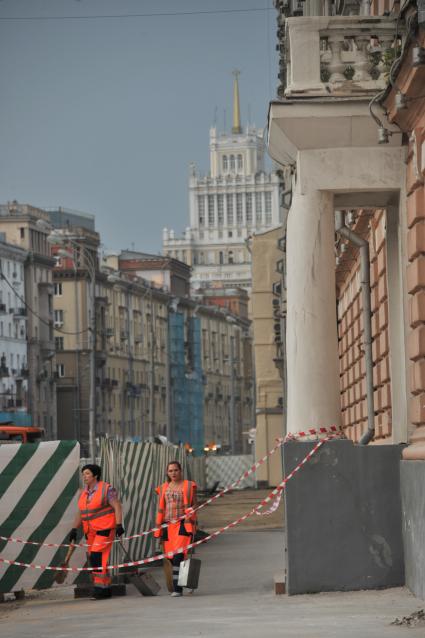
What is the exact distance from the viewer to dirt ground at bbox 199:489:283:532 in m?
40.5

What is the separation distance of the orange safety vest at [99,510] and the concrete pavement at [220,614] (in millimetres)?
803

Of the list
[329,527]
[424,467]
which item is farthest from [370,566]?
[424,467]

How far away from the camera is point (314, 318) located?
1856 cm

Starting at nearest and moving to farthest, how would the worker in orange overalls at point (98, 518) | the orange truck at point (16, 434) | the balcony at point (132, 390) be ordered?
the worker in orange overalls at point (98, 518) < the orange truck at point (16, 434) < the balcony at point (132, 390)

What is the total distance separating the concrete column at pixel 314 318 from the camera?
18.5 m

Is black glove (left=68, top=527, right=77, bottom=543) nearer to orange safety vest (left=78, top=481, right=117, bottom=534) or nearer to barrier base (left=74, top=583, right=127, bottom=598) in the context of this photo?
orange safety vest (left=78, top=481, right=117, bottom=534)

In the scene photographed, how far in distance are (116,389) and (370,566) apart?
134897mm

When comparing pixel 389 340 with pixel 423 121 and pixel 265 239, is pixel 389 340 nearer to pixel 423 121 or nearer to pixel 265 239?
pixel 423 121

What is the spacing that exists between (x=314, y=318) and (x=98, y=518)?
318 centimetres

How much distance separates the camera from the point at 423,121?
54.5ft

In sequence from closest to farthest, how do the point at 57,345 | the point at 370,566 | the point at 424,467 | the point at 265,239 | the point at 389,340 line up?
the point at 424,467 → the point at 370,566 → the point at 389,340 → the point at 265,239 → the point at 57,345

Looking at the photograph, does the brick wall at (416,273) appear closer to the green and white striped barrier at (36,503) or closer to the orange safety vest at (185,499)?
the orange safety vest at (185,499)

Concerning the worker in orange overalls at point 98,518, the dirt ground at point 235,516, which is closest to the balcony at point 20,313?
the dirt ground at point 235,516

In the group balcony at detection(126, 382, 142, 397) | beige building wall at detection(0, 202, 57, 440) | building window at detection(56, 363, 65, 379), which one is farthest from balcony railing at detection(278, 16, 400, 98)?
balcony at detection(126, 382, 142, 397)
